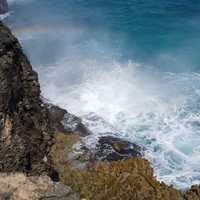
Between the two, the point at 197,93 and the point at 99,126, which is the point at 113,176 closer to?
the point at 99,126

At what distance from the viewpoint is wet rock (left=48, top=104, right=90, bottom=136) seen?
26.5 meters

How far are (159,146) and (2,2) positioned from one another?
3353 cm

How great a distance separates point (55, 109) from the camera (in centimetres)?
2802

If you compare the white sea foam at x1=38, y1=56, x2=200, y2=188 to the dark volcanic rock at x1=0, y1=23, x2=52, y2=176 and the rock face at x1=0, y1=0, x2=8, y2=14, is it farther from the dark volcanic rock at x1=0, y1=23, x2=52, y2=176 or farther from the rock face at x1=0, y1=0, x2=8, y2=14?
the rock face at x1=0, y1=0, x2=8, y2=14

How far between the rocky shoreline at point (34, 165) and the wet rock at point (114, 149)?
3.65m

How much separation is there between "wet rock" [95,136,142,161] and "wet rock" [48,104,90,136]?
1.46 m

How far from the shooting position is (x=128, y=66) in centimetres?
4241

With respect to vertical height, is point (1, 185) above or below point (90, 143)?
above

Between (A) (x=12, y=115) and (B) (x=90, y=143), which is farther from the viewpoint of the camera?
(B) (x=90, y=143)

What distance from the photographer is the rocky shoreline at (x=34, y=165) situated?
14.5m

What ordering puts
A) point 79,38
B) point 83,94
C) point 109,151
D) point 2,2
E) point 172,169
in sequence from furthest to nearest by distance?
point 2,2 → point 79,38 → point 83,94 → point 172,169 → point 109,151

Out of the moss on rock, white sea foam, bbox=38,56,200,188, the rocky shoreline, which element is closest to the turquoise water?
white sea foam, bbox=38,56,200,188

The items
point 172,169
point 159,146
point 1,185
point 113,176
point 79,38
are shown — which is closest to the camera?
point 1,185

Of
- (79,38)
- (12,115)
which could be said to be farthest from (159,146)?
(79,38)
